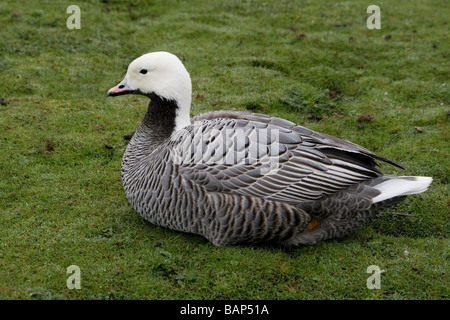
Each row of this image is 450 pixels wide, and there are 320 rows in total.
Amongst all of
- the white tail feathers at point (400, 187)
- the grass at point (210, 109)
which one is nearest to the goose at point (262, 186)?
the white tail feathers at point (400, 187)

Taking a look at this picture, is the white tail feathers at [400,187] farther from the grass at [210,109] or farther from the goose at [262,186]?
the grass at [210,109]

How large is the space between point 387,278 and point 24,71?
7659mm

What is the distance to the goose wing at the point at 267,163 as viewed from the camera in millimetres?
5477

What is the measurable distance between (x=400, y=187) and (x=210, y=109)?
13.7 ft

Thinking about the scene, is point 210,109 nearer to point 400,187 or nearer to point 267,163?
point 267,163

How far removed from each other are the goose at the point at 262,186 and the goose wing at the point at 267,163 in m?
0.01

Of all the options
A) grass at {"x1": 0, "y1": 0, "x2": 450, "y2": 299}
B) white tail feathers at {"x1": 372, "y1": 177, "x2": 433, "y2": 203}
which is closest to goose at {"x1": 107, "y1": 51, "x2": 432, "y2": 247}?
white tail feathers at {"x1": 372, "y1": 177, "x2": 433, "y2": 203}

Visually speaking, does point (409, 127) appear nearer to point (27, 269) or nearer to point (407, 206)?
point (407, 206)

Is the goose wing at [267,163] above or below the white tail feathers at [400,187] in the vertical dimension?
above

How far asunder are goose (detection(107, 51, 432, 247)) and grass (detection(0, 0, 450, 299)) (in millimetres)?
265

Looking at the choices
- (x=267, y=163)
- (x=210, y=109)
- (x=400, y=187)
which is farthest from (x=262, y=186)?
(x=210, y=109)

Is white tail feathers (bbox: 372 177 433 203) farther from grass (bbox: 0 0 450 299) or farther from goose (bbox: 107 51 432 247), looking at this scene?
grass (bbox: 0 0 450 299)

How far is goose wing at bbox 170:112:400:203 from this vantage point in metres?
5.48

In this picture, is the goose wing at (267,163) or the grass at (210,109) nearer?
the grass at (210,109)
